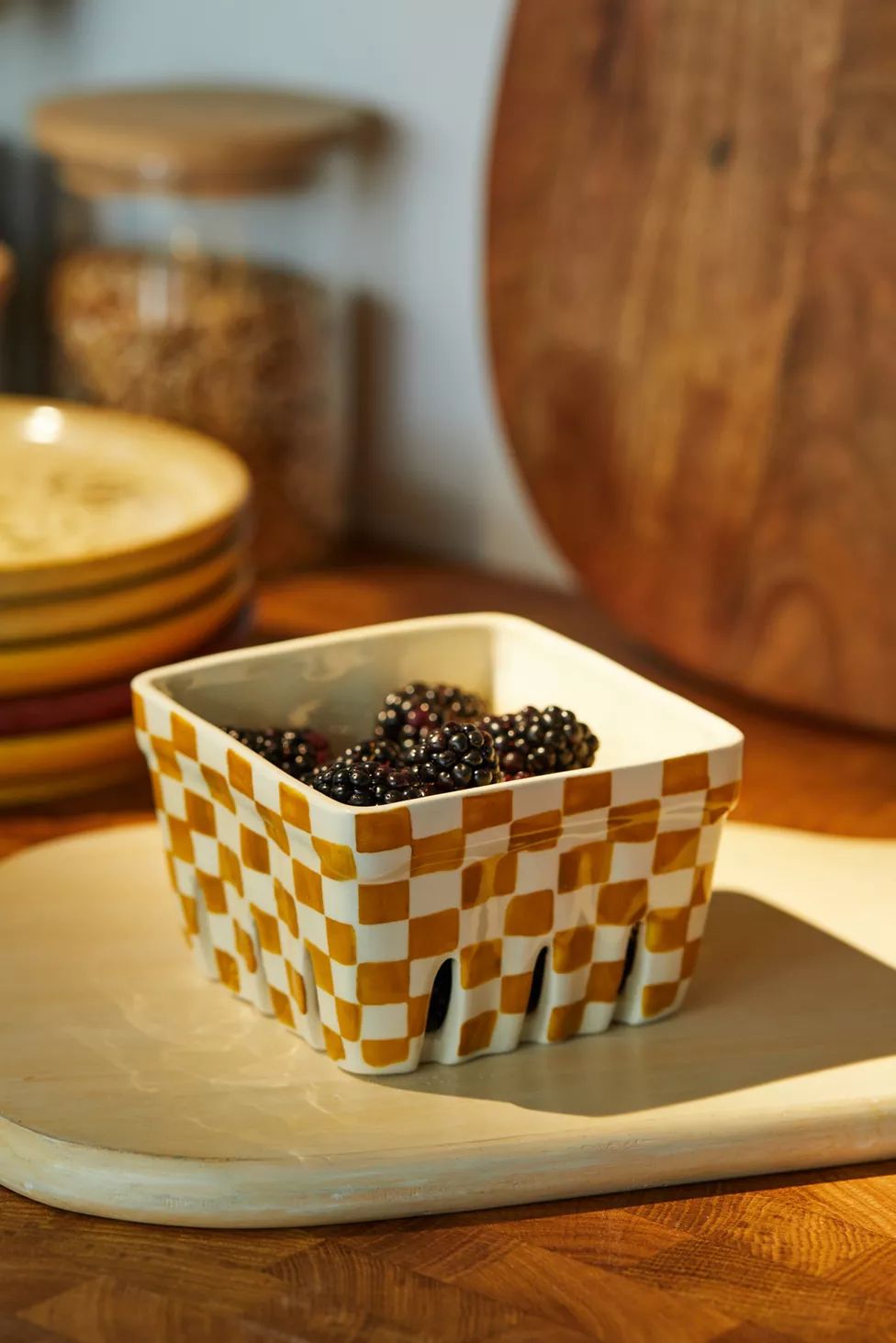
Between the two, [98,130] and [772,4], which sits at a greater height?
[772,4]

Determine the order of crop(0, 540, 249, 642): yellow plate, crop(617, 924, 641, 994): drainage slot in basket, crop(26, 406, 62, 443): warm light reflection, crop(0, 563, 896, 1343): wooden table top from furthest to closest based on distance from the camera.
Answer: crop(26, 406, 62, 443): warm light reflection
crop(0, 540, 249, 642): yellow plate
crop(617, 924, 641, 994): drainage slot in basket
crop(0, 563, 896, 1343): wooden table top

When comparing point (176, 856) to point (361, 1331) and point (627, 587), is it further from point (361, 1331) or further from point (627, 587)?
point (627, 587)

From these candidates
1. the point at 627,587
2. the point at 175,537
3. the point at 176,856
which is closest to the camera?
the point at 176,856

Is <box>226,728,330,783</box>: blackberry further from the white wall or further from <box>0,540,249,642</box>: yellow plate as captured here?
the white wall

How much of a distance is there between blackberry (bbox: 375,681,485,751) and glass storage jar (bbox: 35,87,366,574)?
49 cm

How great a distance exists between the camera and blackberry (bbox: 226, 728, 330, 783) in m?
0.59

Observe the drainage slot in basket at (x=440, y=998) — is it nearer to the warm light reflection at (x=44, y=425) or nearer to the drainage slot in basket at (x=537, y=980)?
the drainage slot in basket at (x=537, y=980)

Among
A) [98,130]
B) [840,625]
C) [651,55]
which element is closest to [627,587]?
[840,625]

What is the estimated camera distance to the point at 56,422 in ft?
3.14

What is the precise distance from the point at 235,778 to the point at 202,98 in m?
0.68

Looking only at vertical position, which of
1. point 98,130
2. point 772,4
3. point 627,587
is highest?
point 772,4

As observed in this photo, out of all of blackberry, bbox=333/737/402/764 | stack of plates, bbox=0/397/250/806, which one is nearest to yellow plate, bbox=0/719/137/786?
stack of plates, bbox=0/397/250/806

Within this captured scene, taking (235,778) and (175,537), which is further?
(175,537)

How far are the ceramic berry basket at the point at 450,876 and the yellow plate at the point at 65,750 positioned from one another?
0.18 m
